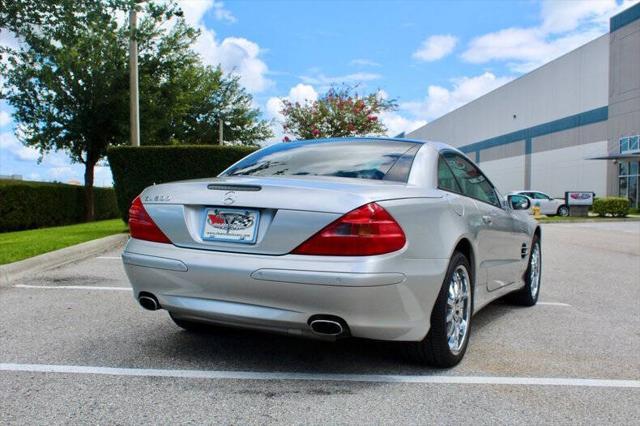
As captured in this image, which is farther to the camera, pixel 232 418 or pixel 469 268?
pixel 469 268

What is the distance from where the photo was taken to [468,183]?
4.71 m

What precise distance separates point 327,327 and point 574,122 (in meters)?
48.0

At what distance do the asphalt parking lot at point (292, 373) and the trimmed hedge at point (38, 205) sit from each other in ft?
44.1

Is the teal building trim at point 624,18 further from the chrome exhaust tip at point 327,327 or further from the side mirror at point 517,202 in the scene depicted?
the chrome exhaust tip at point 327,327

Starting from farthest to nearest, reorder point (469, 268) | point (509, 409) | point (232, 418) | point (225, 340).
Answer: point (225, 340) < point (469, 268) < point (509, 409) < point (232, 418)

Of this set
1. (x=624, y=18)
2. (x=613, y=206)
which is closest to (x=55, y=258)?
(x=613, y=206)

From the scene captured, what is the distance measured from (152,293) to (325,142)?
1.81 metres

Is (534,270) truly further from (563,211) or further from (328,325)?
(563,211)

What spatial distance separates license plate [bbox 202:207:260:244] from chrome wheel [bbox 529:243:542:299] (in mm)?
3544

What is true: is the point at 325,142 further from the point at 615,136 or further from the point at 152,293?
the point at 615,136

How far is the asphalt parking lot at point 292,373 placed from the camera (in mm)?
3035

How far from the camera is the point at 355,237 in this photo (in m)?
3.22

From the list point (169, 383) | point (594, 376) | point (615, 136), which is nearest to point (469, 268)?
point (594, 376)

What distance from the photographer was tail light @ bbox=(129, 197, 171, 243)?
372 centimetres
